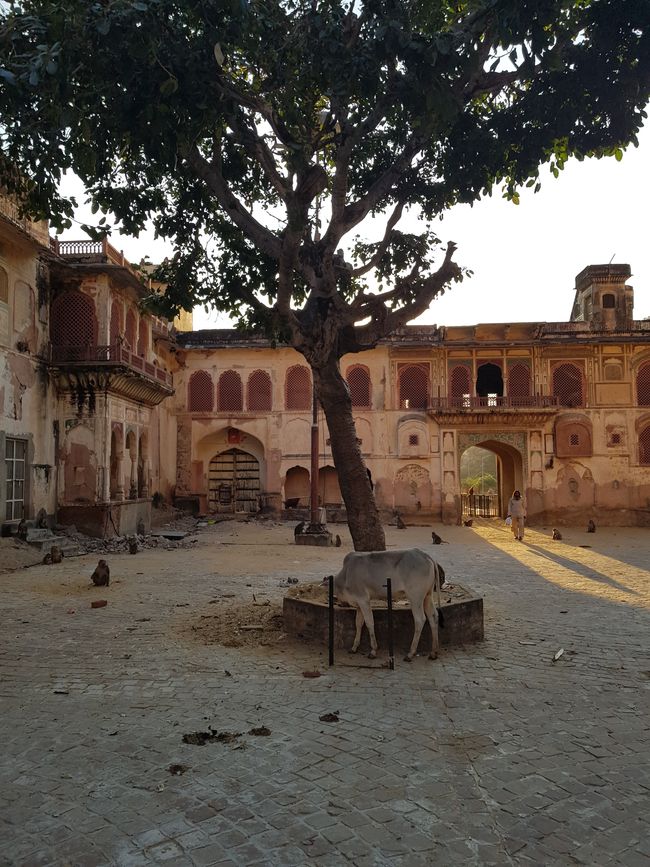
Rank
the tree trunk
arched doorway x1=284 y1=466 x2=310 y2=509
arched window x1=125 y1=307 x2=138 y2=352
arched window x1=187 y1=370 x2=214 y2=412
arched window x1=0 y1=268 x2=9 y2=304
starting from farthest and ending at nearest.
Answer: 1. arched window x1=187 y1=370 x2=214 y2=412
2. arched doorway x1=284 y1=466 x2=310 y2=509
3. arched window x1=125 y1=307 x2=138 y2=352
4. arched window x1=0 y1=268 x2=9 y2=304
5. the tree trunk

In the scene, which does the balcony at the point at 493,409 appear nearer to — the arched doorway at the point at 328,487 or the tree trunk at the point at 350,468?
the arched doorway at the point at 328,487

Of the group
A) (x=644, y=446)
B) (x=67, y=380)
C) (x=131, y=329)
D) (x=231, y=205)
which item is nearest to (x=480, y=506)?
(x=644, y=446)

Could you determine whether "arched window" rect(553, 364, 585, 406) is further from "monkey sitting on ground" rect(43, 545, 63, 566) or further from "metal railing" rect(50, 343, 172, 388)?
"monkey sitting on ground" rect(43, 545, 63, 566)

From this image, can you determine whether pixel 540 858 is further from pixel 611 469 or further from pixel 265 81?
pixel 611 469

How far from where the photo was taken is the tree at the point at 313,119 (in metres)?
6.57

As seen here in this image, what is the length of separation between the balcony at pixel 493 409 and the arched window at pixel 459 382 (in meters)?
0.43

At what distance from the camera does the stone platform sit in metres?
7.02

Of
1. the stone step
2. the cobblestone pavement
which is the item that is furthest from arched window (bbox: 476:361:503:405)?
the cobblestone pavement

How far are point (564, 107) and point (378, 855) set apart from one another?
8.65 m

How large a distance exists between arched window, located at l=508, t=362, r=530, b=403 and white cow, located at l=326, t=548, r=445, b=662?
889 inches

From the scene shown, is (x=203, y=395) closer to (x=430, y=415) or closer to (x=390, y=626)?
(x=430, y=415)

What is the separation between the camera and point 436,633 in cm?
683

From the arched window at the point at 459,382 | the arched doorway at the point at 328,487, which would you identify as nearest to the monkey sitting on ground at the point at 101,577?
the arched doorway at the point at 328,487

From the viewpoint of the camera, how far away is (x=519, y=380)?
92.4 feet
